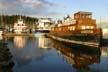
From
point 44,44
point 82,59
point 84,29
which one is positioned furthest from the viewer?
point 44,44

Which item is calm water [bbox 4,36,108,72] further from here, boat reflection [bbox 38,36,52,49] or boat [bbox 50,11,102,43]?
boat reflection [bbox 38,36,52,49]

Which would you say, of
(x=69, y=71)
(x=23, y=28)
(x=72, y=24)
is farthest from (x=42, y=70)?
(x=23, y=28)

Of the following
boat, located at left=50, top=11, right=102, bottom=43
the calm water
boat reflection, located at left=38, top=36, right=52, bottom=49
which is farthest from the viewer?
boat reflection, located at left=38, top=36, right=52, bottom=49

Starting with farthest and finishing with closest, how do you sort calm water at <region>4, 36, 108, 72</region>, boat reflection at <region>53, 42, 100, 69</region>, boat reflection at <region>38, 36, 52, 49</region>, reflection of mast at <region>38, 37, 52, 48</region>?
reflection of mast at <region>38, 37, 52, 48</region> → boat reflection at <region>38, 36, 52, 49</region> → boat reflection at <region>53, 42, 100, 69</region> → calm water at <region>4, 36, 108, 72</region>

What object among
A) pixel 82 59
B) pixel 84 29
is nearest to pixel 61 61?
pixel 82 59

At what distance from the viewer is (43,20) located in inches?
7121

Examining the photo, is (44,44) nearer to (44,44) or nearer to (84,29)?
(44,44)

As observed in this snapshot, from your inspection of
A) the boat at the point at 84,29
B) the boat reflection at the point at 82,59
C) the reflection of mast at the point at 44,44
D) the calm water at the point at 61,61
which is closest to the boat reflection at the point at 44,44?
the reflection of mast at the point at 44,44

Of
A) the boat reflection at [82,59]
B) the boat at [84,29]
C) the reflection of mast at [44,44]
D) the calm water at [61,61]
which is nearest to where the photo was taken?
the calm water at [61,61]

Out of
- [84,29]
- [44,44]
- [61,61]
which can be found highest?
[84,29]

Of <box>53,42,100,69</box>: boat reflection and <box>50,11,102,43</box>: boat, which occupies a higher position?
<box>50,11,102,43</box>: boat

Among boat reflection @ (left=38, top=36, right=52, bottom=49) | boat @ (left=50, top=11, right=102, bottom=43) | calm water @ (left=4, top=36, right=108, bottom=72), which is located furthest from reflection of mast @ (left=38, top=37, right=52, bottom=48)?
calm water @ (left=4, top=36, right=108, bottom=72)

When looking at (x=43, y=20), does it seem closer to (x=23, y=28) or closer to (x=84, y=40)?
(x=23, y=28)

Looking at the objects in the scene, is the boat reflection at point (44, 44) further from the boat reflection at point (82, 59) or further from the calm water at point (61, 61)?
the boat reflection at point (82, 59)
